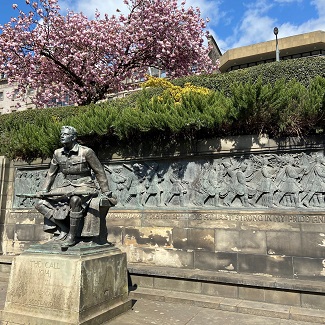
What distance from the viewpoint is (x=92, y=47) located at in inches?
742

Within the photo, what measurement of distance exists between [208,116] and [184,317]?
449 centimetres

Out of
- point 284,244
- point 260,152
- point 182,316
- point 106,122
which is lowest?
point 182,316

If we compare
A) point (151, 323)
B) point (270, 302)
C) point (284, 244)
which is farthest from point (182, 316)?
point (284, 244)

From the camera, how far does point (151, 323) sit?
549 centimetres

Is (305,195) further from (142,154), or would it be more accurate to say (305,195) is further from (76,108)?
(76,108)

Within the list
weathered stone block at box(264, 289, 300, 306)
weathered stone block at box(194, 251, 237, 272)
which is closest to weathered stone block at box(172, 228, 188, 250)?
weathered stone block at box(194, 251, 237, 272)

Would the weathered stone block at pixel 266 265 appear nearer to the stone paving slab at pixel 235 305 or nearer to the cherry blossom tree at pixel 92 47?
the stone paving slab at pixel 235 305

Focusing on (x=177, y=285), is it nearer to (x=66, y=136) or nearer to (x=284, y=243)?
(x=284, y=243)

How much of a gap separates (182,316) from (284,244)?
115 inches

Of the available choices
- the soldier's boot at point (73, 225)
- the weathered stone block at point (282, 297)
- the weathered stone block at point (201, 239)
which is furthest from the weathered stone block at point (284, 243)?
the soldier's boot at point (73, 225)

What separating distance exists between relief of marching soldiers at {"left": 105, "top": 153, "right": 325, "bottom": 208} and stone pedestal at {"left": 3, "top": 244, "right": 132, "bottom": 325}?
353 centimetres

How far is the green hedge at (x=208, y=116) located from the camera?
7.44 meters

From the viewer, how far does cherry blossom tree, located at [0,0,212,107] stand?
18.6 meters

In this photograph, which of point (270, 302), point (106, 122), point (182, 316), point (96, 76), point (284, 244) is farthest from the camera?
point (96, 76)
